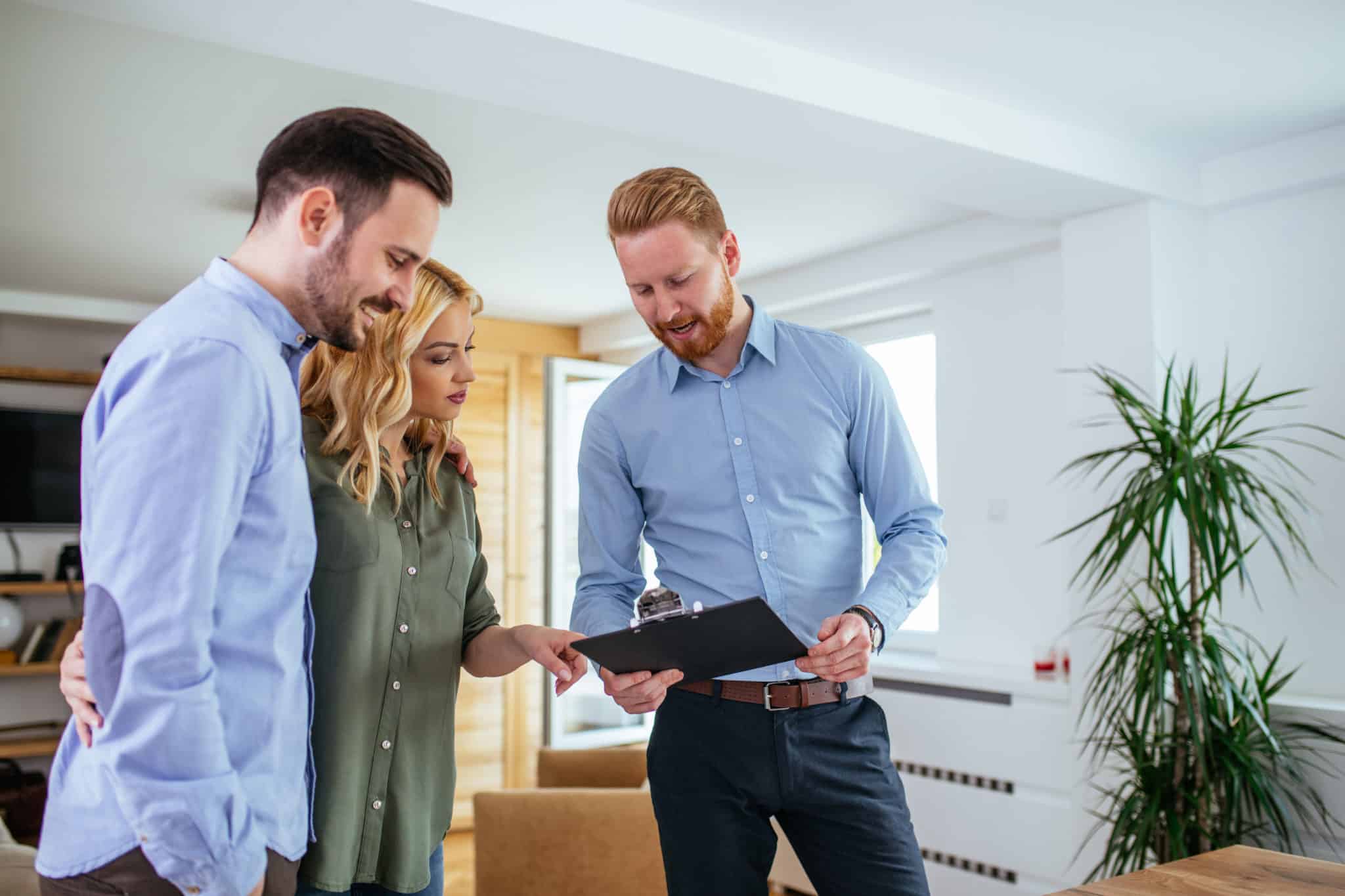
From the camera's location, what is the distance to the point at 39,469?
5.69 m

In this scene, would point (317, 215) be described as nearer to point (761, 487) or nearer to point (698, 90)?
point (761, 487)

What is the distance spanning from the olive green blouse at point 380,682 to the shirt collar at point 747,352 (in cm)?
52

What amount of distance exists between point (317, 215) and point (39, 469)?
5462mm

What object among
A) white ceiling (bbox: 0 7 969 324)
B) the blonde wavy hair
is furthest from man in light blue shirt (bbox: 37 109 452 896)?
white ceiling (bbox: 0 7 969 324)

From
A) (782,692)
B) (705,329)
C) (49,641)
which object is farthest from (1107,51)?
(49,641)

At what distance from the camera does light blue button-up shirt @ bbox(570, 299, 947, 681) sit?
1.74m

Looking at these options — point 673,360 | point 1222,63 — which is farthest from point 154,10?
point 1222,63

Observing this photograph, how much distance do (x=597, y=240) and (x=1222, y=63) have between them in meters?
2.50

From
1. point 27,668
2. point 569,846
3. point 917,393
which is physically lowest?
point 569,846

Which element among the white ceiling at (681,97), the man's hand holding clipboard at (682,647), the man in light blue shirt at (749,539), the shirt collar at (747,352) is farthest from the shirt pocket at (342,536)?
the white ceiling at (681,97)

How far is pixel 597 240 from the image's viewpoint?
4.68m

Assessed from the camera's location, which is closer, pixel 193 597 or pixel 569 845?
pixel 193 597

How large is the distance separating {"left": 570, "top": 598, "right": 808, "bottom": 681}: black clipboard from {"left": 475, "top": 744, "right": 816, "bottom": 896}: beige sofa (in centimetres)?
177

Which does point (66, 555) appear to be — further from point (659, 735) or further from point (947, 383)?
point (659, 735)
